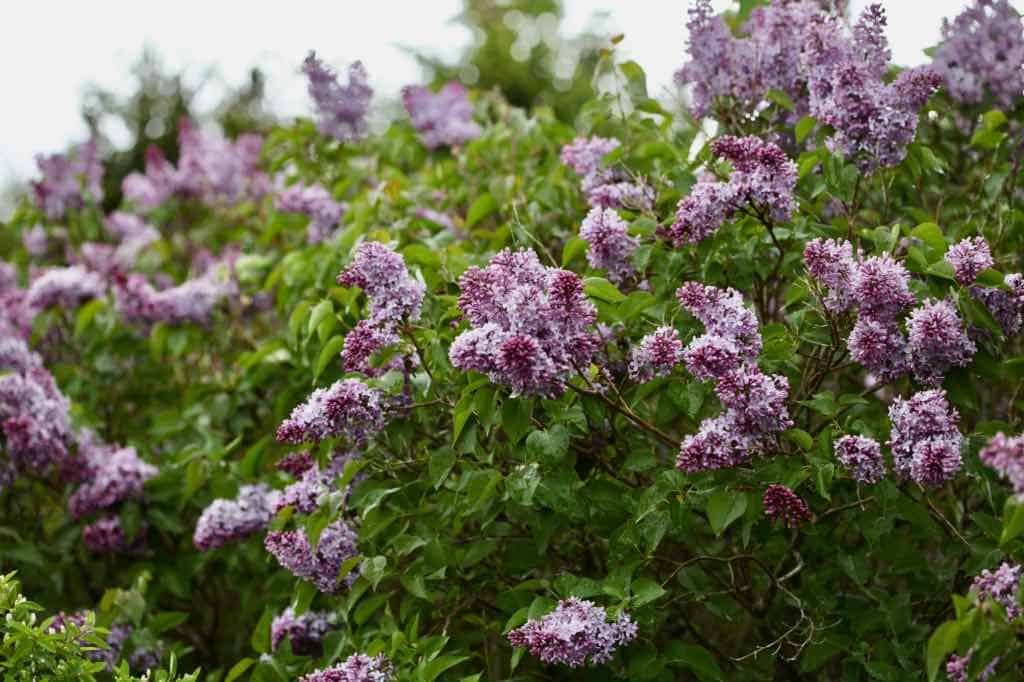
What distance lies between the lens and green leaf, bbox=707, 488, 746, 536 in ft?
8.22

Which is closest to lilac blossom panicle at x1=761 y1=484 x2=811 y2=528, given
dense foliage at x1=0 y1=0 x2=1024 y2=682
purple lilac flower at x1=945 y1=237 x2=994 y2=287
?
dense foliage at x1=0 y1=0 x2=1024 y2=682

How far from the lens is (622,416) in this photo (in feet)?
9.98

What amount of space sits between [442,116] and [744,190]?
7.86ft

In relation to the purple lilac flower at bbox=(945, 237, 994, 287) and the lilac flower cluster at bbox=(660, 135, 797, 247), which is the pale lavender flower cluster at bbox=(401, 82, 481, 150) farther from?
the purple lilac flower at bbox=(945, 237, 994, 287)

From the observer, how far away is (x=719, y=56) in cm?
343

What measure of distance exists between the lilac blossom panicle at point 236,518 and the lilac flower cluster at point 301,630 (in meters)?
0.43

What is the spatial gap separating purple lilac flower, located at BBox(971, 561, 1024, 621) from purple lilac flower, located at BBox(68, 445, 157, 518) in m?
3.17

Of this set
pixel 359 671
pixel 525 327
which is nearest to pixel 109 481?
pixel 359 671

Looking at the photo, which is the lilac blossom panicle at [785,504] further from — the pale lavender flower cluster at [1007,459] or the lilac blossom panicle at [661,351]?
the pale lavender flower cluster at [1007,459]

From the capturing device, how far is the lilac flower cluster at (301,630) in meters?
3.43

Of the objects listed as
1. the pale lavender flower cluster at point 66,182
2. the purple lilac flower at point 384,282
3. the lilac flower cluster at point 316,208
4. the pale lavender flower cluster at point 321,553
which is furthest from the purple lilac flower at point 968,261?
the pale lavender flower cluster at point 66,182

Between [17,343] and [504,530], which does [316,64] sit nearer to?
[17,343]

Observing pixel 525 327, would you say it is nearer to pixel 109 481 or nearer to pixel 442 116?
pixel 109 481

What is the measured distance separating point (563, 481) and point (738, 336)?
54 cm
